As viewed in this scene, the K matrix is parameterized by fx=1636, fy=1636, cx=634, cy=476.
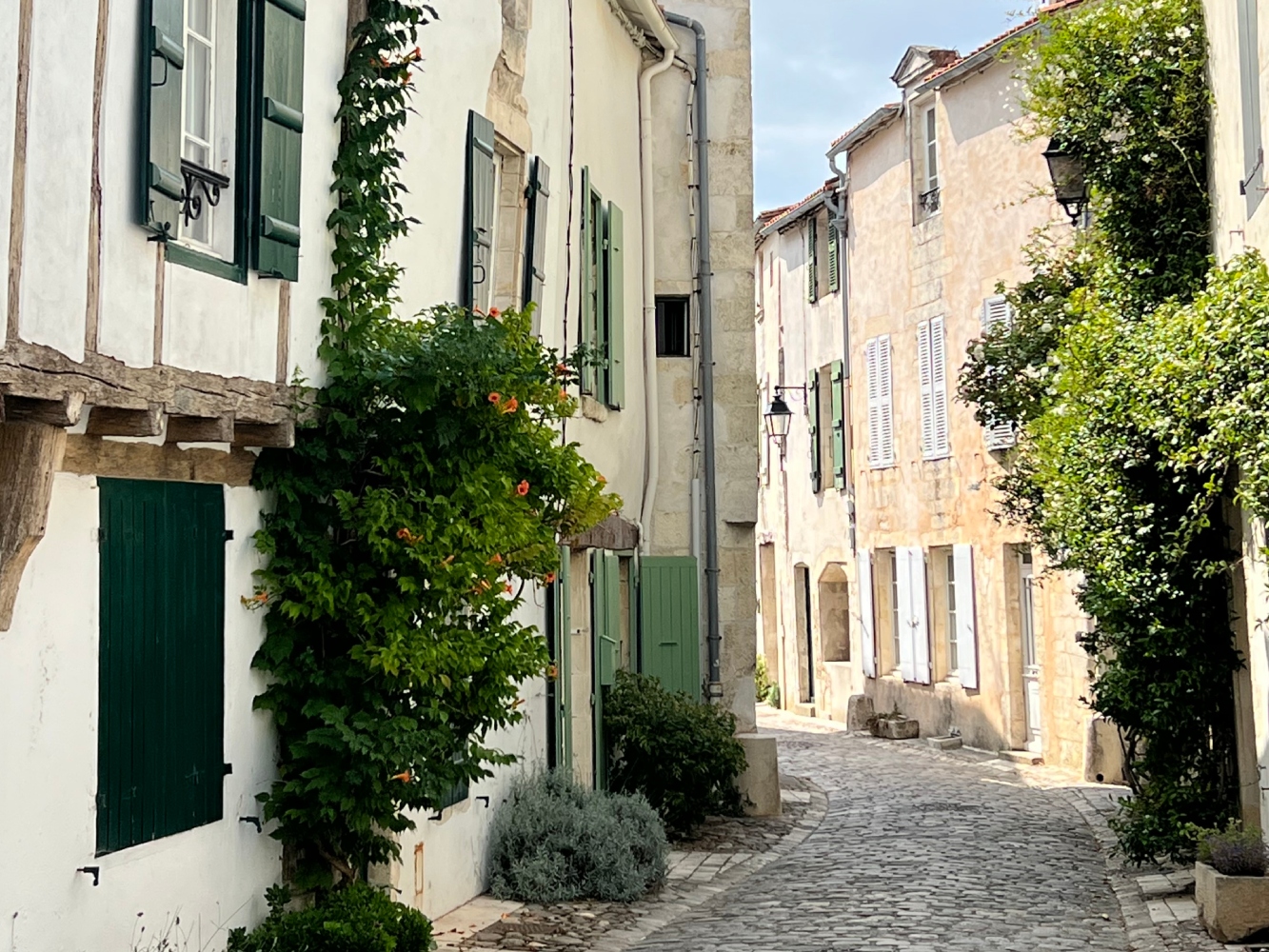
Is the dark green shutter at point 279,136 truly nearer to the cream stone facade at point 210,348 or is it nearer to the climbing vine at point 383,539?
the cream stone facade at point 210,348

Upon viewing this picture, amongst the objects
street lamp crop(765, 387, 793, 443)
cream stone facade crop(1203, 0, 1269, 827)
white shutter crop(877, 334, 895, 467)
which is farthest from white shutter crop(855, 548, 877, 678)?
cream stone facade crop(1203, 0, 1269, 827)

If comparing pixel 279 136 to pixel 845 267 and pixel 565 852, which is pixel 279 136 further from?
pixel 845 267

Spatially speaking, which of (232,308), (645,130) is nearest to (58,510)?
(232,308)

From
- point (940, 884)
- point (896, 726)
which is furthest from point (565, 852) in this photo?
point (896, 726)

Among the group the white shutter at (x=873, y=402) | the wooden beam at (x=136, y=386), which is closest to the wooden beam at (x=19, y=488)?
the wooden beam at (x=136, y=386)

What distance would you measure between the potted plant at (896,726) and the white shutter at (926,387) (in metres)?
3.32

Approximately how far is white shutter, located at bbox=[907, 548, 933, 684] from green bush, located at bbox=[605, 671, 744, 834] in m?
8.13

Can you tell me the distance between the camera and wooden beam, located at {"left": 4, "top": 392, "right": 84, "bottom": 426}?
189 inches

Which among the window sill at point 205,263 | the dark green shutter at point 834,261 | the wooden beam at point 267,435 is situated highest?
the dark green shutter at point 834,261

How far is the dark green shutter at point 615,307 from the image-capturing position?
12.4 m

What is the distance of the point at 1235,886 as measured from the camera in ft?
25.3

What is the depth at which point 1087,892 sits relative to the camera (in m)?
9.69

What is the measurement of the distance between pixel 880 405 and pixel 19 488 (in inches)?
683

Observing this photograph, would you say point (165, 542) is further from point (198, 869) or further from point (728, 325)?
point (728, 325)
